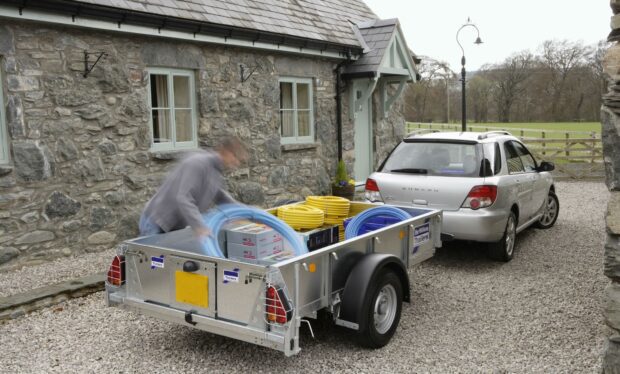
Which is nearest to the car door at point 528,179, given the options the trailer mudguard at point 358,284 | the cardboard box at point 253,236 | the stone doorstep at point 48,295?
the trailer mudguard at point 358,284

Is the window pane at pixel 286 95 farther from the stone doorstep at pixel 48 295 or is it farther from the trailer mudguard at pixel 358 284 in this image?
the trailer mudguard at pixel 358 284

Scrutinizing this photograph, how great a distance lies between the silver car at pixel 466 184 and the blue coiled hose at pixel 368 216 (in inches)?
38.0

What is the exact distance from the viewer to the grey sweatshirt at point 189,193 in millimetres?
4410

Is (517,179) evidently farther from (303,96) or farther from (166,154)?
(303,96)

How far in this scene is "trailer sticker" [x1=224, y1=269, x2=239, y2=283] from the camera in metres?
3.92

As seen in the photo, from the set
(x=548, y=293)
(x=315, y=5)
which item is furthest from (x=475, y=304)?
(x=315, y=5)

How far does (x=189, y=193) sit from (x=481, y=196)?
388 cm

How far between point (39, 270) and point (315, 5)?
872 cm

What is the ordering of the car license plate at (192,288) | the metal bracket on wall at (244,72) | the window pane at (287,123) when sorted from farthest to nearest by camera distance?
the window pane at (287,123)
the metal bracket on wall at (244,72)
the car license plate at (192,288)

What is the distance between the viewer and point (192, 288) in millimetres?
4191

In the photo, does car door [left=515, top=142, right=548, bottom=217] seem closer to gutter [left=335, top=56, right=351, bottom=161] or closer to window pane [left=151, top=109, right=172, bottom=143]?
gutter [left=335, top=56, right=351, bottom=161]

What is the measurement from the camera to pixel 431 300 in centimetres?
603

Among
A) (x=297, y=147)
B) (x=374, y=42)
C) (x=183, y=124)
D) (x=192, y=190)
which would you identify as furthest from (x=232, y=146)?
(x=374, y=42)

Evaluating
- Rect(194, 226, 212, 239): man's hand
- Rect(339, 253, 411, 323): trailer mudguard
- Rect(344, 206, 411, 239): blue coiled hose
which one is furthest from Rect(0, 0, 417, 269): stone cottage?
Rect(339, 253, 411, 323): trailer mudguard
